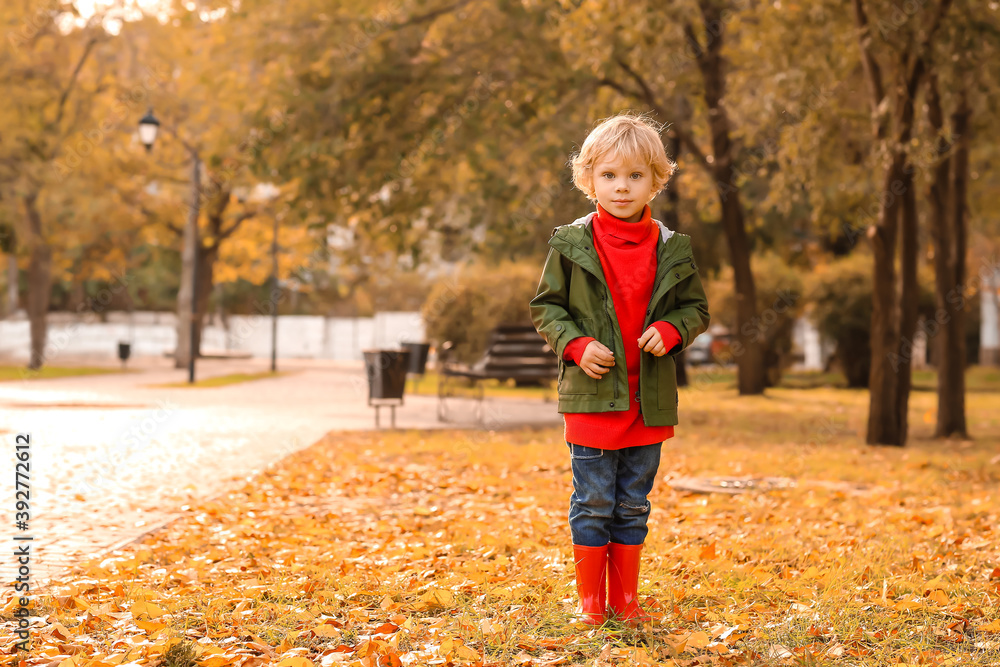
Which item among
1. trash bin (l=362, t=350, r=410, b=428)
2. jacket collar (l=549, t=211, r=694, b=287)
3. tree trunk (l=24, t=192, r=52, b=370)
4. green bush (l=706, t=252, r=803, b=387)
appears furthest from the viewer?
tree trunk (l=24, t=192, r=52, b=370)

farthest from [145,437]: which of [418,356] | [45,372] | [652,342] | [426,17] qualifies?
[45,372]

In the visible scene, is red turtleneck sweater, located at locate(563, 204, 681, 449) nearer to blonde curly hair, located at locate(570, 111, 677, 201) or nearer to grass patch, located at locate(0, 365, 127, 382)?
blonde curly hair, located at locate(570, 111, 677, 201)

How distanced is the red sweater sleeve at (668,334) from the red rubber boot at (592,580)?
80cm

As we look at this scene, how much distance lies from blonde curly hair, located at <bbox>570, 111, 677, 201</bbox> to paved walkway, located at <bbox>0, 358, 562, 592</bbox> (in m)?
2.87

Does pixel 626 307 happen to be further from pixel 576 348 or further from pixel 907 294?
pixel 907 294

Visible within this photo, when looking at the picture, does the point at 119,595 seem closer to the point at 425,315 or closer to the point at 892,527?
the point at 892,527

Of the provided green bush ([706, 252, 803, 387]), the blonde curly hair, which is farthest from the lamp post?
the blonde curly hair

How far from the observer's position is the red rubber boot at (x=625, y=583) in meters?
3.75

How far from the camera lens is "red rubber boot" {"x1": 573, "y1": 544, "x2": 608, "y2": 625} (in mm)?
3705

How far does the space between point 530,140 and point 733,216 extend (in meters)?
4.47

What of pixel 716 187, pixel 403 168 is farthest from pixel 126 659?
pixel 716 187

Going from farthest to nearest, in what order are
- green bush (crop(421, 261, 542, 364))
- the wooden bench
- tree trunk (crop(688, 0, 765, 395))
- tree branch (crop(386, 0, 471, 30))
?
green bush (crop(421, 261, 542, 364))
tree trunk (crop(688, 0, 765, 395))
tree branch (crop(386, 0, 471, 30))
the wooden bench

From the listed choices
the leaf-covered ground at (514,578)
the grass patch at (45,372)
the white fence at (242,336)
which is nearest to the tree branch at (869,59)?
the leaf-covered ground at (514,578)

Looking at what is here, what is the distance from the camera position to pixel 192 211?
80.3 ft
